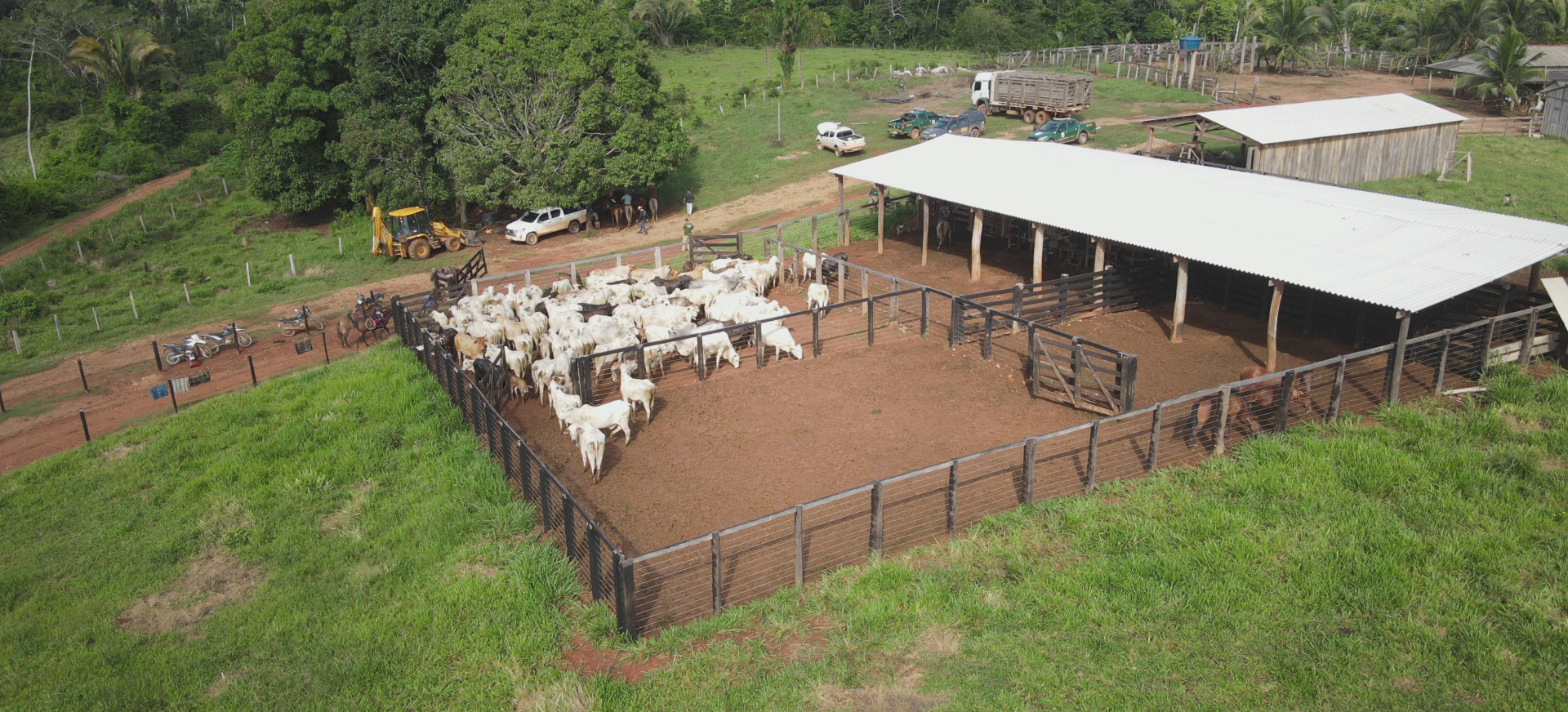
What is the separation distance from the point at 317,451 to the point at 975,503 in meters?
A: 11.4

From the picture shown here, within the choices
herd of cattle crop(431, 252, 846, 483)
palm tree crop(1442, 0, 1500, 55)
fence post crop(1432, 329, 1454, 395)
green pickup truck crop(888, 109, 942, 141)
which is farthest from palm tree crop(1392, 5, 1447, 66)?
fence post crop(1432, 329, 1454, 395)

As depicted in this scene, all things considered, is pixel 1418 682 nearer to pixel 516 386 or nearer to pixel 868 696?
pixel 868 696

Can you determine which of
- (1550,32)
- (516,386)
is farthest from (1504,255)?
(1550,32)

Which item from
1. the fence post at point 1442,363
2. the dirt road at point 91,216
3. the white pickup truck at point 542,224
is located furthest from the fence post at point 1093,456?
the dirt road at point 91,216

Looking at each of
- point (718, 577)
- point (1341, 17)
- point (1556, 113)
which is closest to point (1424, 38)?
point (1341, 17)

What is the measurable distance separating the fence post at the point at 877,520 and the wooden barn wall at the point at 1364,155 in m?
23.5

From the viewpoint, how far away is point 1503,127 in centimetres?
3981

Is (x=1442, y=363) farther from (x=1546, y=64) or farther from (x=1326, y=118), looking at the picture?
(x=1546, y=64)

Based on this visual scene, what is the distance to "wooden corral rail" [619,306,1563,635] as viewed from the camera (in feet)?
35.8

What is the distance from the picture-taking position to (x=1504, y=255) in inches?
639

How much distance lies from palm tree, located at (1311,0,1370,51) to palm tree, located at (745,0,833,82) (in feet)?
110

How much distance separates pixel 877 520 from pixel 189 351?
22.2 metres

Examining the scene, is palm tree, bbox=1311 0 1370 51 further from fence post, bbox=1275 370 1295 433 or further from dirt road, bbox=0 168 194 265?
dirt road, bbox=0 168 194 265

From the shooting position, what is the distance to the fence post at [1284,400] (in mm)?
13625
